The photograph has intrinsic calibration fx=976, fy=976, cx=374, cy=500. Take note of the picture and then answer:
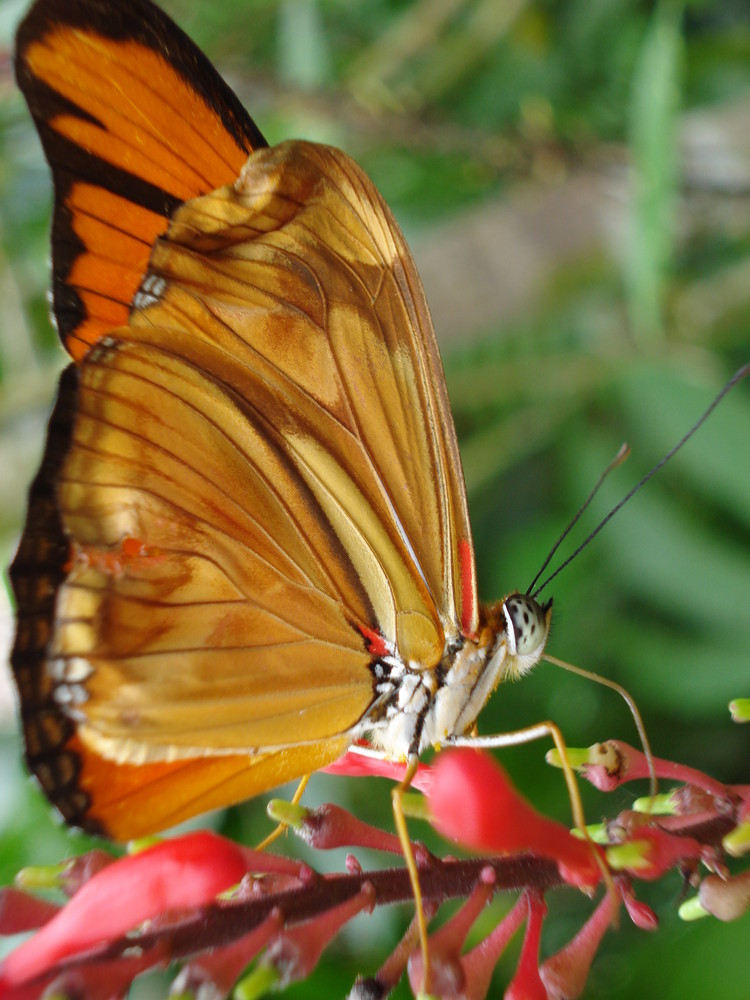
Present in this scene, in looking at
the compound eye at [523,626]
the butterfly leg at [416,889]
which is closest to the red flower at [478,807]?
the butterfly leg at [416,889]

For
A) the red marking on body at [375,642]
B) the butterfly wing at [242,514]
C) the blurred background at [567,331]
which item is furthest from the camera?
the blurred background at [567,331]

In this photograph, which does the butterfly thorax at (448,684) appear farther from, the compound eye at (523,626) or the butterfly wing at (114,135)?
the butterfly wing at (114,135)

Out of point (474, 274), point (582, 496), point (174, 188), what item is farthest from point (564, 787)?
point (474, 274)

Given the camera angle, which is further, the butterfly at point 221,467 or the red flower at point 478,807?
the butterfly at point 221,467

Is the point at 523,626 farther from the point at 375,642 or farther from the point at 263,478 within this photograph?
the point at 263,478

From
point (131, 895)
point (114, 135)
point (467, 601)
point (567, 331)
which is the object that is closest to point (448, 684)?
point (467, 601)

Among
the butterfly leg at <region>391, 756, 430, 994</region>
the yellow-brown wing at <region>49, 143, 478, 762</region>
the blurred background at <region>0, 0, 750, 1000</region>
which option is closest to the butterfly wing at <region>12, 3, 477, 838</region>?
the yellow-brown wing at <region>49, 143, 478, 762</region>

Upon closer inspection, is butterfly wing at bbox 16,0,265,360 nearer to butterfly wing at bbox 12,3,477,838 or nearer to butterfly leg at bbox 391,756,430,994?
butterfly wing at bbox 12,3,477,838
